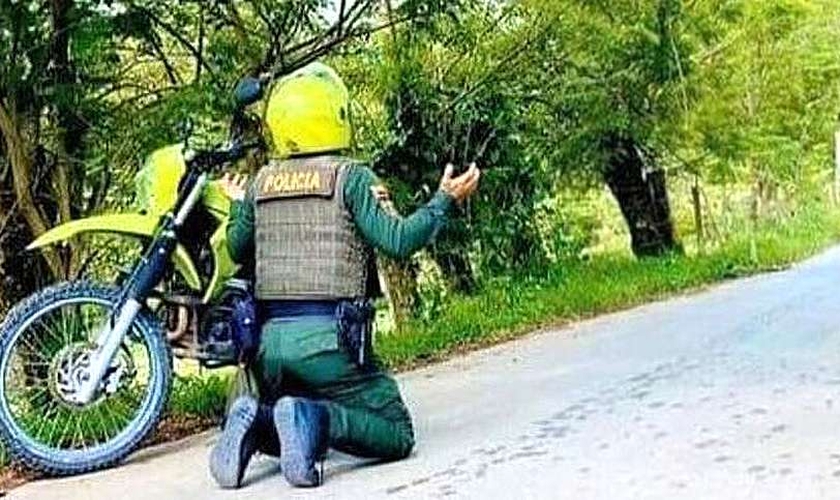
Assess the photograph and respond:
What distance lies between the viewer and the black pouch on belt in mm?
4375

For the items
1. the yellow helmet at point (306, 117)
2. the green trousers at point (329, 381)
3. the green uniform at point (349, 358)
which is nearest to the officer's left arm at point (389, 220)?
the green uniform at point (349, 358)

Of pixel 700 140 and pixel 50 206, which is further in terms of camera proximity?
pixel 700 140

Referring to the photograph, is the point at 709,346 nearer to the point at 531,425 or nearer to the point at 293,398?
the point at 531,425

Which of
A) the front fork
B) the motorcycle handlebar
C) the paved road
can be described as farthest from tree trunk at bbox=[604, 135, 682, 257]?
the front fork

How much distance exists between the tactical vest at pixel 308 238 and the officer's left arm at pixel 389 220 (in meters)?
0.04

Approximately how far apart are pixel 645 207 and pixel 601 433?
11442 millimetres

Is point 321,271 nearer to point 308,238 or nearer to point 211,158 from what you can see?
point 308,238

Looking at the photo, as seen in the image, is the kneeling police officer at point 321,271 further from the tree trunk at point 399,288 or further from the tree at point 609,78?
the tree at point 609,78

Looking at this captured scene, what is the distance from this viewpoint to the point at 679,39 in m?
13.6

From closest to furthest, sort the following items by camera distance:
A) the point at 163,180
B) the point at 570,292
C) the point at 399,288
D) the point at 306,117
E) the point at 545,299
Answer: the point at 306,117 → the point at 163,180 → the point at 545,299 → the point at 570,292 → the point at 399,288

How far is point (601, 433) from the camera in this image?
477 centimetres

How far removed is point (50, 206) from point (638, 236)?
10.5 meters

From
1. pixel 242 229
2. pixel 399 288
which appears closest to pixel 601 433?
pixel 242 229

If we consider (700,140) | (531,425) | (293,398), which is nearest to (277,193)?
(293,398)
